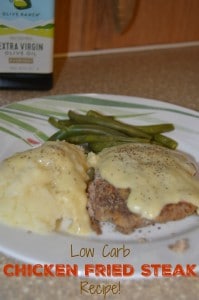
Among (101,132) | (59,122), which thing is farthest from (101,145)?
(59,122)

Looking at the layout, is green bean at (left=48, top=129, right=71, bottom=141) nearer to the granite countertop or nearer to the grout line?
the granite countertop

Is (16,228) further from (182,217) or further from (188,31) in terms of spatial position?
(188,31)

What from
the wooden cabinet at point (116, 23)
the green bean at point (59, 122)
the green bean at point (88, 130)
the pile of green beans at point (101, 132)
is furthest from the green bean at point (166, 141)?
the wooden cabinet at point (116, 23)

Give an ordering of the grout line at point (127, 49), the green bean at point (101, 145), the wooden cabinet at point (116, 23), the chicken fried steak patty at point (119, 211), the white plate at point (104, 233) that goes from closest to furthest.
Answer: the white plate at point (104, 233), the chicken fried steak patty at point (119, 211), the green bean at point (101, 145), the wooden cabinet at point (116, 23), the grout line at point (127, 49)

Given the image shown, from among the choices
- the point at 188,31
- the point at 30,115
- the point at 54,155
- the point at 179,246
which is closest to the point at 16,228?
the point at 54,155

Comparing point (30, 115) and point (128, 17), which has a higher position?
point (128, 17)

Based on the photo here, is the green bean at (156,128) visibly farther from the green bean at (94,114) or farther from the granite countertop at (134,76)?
the granite countertop at (134,76)

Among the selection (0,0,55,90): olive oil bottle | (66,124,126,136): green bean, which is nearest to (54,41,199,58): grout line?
(0,0,55,90): olive oil bottle
